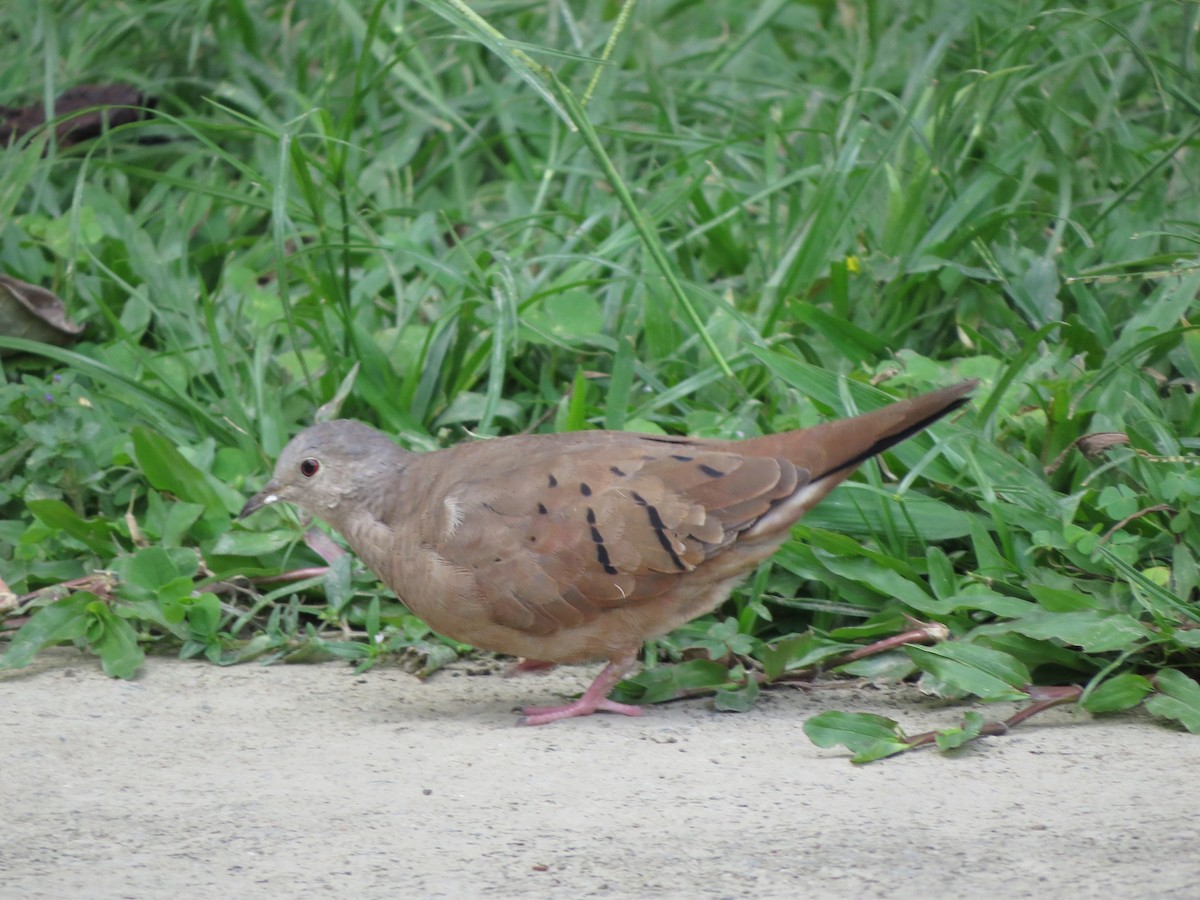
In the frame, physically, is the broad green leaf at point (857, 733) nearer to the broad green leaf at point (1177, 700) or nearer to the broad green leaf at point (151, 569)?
the broad green leaf at point (1177, 700)

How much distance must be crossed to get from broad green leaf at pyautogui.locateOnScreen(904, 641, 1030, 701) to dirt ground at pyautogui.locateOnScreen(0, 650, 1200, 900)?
96 mm

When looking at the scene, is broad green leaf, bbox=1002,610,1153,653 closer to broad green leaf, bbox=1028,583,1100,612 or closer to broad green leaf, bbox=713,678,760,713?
broad green leaf, bbox=1028,583,1100,612

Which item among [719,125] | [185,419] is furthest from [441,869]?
[719,125]

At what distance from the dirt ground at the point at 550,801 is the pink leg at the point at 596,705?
0.05 metres

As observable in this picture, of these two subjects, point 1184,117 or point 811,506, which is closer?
point 811,506

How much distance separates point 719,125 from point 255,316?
88.6 inches

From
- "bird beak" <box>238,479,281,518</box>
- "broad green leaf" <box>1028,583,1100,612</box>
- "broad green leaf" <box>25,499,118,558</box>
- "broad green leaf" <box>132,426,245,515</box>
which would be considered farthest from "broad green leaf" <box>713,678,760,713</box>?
"broad green leaf" <box>25,499,118,558</box>

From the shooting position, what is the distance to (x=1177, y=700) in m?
2.93

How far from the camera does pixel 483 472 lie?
342 cm

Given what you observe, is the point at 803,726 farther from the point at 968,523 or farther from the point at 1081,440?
the point at 1081,440

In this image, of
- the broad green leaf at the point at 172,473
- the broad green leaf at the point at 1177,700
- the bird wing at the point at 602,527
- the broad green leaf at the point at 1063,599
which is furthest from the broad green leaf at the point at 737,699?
the broad green leaf at the point at 172,473

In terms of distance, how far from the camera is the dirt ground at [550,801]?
229cm

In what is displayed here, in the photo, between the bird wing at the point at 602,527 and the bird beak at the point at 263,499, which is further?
the bird beak at the point at 263,499

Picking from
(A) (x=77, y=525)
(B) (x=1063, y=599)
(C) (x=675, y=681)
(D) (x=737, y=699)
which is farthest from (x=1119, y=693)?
(A) (x=77, y=525)
